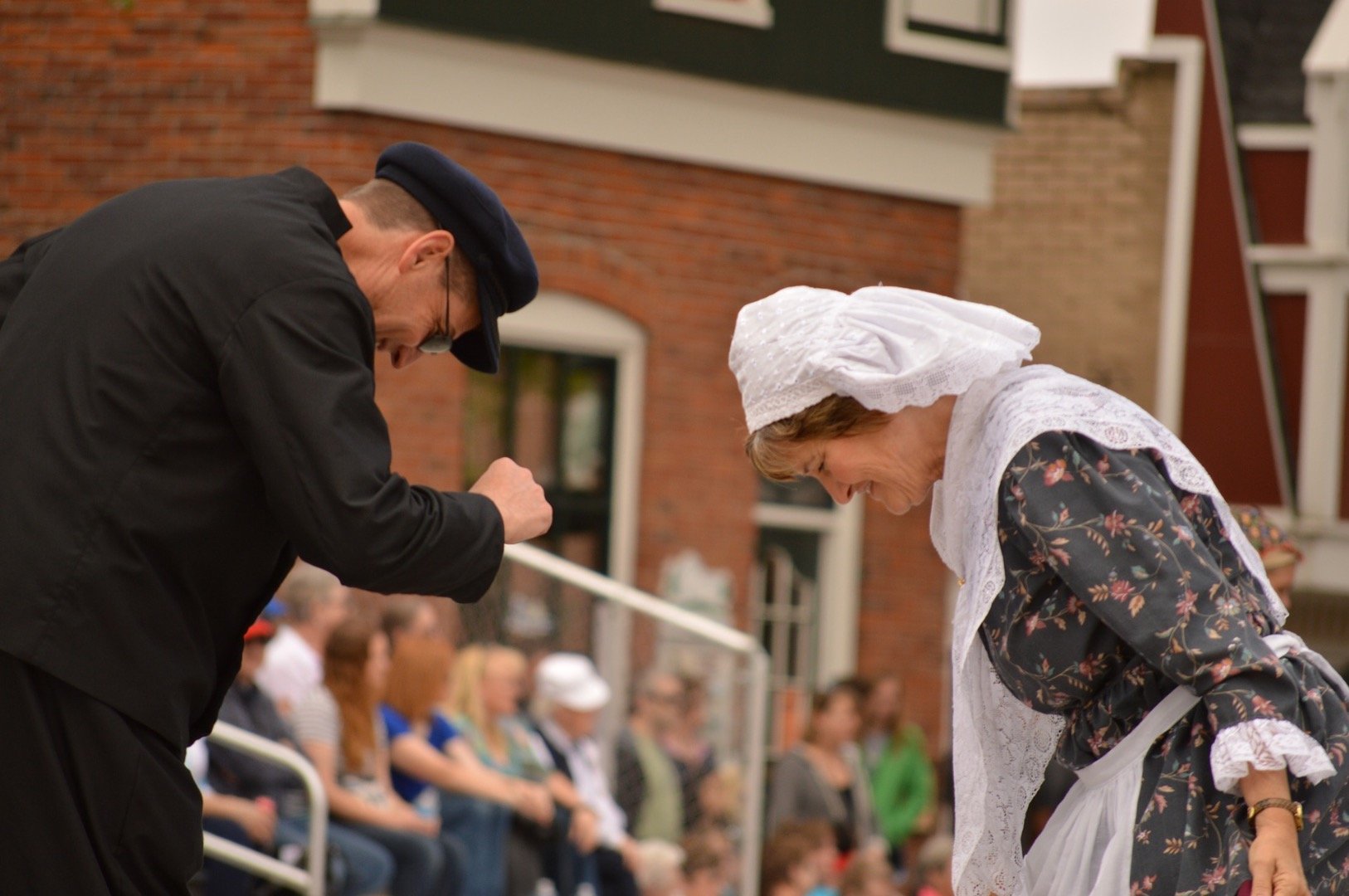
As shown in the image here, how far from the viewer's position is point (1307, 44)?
16.7m

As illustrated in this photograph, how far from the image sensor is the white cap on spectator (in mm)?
7902

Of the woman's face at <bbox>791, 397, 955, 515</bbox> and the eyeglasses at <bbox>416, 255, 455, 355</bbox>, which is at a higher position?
the eyeglasses at <bbox>416, 255, 455, 355</bbox>

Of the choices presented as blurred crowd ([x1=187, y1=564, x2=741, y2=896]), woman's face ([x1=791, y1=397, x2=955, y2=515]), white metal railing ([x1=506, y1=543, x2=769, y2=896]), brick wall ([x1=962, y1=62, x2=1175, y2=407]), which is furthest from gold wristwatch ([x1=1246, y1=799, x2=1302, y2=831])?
brick wall ([x1=962, y1=62, x2=1175, y2=407])

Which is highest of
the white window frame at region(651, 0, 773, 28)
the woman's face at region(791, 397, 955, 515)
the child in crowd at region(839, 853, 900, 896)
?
the white window frame at region(651, 0, 773, 28)

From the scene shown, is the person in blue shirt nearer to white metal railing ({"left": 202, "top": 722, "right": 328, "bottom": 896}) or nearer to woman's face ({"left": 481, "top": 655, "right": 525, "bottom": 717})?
woman's face ({"left": 481, "top": 655, "right": 525, "bottom": 717})

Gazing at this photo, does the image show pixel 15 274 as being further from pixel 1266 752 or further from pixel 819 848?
pixel 819 848

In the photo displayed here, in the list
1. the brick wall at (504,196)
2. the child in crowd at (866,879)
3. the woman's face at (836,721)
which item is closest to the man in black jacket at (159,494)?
the child in crowd at (866,879)

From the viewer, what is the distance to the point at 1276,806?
2705 mm

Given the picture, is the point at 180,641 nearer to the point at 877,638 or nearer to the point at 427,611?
the point at 427,611

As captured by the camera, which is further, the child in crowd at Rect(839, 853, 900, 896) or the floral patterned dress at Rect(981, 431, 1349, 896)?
the child in crowd at Rect(839, 853, 900, 896)

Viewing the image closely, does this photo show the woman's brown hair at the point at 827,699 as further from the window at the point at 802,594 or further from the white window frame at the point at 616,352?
the window at the point at 802,594

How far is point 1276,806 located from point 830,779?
22.3ft

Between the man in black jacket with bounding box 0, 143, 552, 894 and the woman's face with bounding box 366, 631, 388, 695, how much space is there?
3.98 meters

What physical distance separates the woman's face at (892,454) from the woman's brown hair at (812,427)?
0.04 feet
